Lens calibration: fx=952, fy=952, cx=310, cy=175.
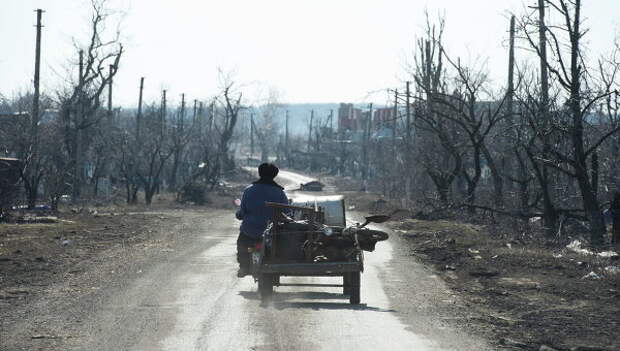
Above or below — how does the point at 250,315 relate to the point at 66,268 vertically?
above

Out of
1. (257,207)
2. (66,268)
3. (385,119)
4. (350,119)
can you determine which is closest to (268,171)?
(257,207)

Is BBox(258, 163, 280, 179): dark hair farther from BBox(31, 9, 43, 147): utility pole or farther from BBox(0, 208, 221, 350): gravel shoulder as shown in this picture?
BBox(31, 9, 43, 147): utility pole

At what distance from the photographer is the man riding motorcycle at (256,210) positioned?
1454 cm

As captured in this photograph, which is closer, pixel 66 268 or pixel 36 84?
pixel 66 268

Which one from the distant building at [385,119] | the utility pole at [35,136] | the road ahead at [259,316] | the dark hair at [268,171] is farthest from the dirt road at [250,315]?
the utility pole at [35,136]

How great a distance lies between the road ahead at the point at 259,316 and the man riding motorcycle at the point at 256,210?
0.65 m

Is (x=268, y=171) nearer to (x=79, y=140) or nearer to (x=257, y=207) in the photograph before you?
(x=257, y=207)

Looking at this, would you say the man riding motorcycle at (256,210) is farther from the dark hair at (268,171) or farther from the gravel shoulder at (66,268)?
the gravel shoulder at (66,268)

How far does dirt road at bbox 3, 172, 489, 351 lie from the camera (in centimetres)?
995

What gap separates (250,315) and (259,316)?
5.3 inches

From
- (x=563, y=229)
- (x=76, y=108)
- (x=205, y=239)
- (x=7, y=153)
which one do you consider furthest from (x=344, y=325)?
(x=76, y=108)

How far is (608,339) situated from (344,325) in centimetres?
302

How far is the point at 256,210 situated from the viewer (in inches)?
574

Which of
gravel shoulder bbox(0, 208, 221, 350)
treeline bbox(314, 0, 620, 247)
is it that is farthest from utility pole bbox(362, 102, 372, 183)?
gravel shoulder bbox(0, 208, 221, 350)
